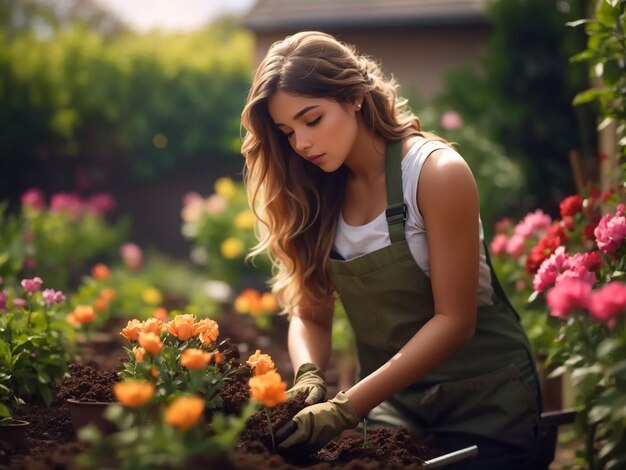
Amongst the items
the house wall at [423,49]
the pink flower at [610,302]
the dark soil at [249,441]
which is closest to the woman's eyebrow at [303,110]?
the dark soil at [249,441]

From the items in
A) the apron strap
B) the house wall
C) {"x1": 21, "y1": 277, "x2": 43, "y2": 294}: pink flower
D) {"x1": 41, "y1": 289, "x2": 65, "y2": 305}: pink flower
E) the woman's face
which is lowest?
{"x1": 41, "y1": 289, "x2": 65, "y2": 305}: pink flower

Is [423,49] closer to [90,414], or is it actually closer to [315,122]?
[315,122]

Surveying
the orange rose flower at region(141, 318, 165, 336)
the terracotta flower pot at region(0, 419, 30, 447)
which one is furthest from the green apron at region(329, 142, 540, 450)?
the terracotta flower pot at region(0, 419, 30, 447)

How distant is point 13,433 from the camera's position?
1845mm

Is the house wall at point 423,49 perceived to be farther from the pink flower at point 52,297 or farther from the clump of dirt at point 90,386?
the clump of dirt at point 90,386

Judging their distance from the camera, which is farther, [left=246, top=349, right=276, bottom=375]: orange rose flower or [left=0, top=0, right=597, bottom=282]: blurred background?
[left=0, top=0, right=597, bottom=282]: blurred background

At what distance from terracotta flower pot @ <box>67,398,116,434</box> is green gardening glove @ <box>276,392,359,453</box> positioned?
0.40 m

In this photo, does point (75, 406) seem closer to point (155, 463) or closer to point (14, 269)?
point (155, 463)

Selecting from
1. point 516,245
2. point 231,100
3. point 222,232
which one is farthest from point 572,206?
point 231,100

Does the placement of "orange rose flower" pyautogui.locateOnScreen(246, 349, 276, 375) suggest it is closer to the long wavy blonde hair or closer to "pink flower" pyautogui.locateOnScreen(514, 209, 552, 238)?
the long wavy blonde hair

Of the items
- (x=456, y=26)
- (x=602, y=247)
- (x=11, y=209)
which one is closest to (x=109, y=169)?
(x=11, y=209)

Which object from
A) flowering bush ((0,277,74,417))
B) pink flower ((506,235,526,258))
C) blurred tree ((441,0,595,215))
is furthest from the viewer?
blurred tree ((441,0,595,215))

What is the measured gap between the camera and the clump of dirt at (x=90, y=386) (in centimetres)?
194

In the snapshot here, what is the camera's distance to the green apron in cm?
227
